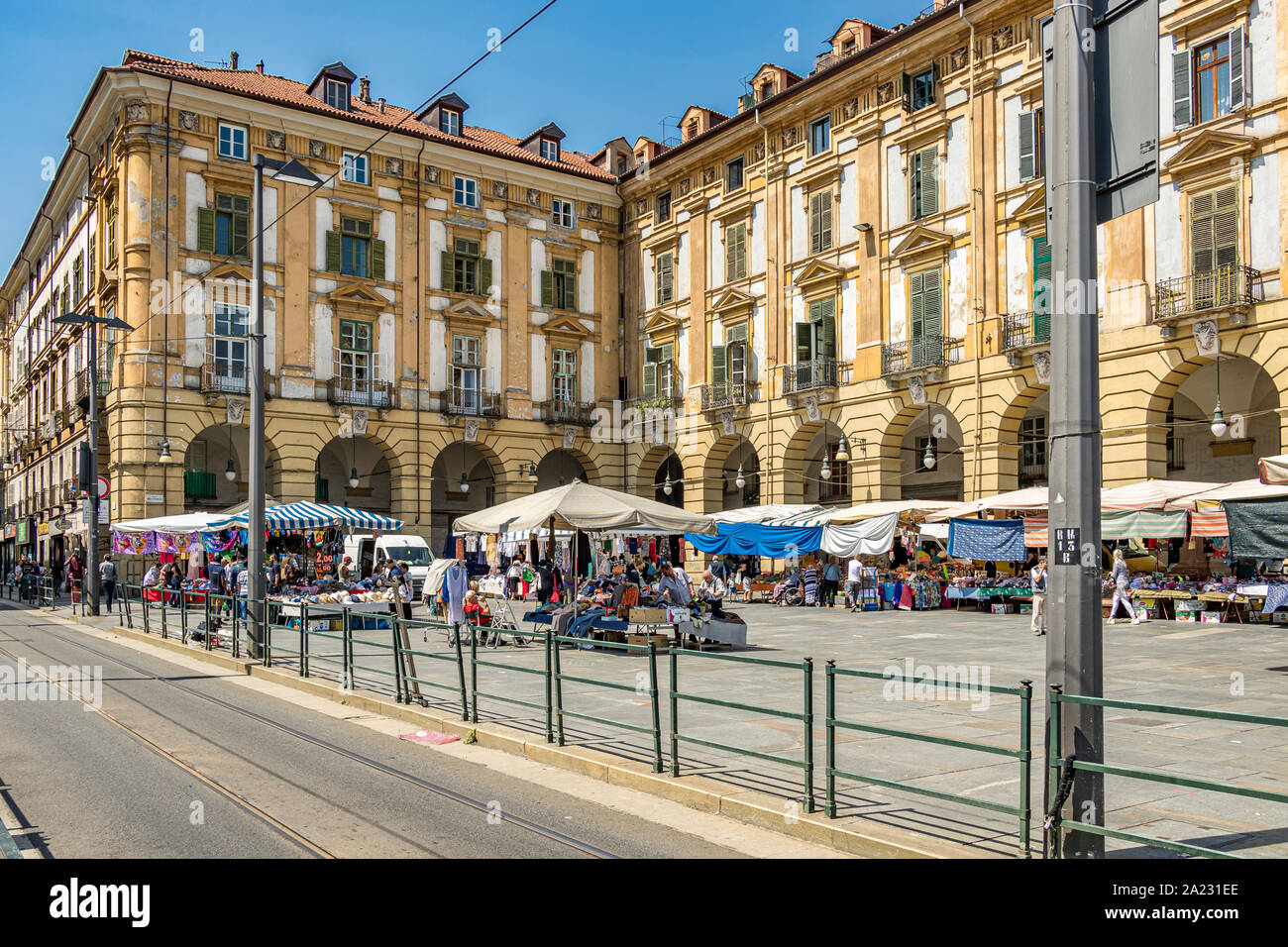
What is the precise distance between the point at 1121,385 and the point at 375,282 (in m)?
26.3

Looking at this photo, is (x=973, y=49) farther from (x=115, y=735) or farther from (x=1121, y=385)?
(x=115, y=735)

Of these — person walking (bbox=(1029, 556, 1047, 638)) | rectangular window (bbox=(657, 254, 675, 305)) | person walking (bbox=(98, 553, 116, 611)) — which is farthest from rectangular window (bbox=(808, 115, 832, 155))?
person walking (bbox=(98, 553, 116, 611))

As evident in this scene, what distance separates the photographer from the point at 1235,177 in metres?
26.0

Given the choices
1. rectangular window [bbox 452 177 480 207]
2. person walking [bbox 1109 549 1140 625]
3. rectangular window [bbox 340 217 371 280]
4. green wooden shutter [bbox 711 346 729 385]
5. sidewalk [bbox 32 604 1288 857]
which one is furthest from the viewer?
rectangular window [bbox 452 177 480 207]

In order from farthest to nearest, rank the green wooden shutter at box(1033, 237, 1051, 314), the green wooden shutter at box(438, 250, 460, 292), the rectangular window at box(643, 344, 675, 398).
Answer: the rectangular window at box(643, 344, 675, 398)
the green wooden shutter at box(438, 250, 460, 292)
the green wooden shutter at box(1033, 237, 1051, 314)

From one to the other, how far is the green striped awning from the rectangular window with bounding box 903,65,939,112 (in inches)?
640

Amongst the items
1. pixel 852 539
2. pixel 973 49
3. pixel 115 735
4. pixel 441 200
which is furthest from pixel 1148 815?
pixel 441 200

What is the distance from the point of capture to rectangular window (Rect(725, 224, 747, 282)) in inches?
1591

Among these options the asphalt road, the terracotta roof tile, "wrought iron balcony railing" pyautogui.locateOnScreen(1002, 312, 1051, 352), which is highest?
the terracotta roof tile

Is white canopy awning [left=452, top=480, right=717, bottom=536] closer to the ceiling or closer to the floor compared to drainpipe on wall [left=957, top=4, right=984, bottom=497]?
closer to the floor

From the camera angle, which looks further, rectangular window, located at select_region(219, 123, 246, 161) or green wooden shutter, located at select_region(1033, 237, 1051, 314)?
rectangular window, located at select_region(219, 123, 246, 161)

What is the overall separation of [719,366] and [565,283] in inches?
349

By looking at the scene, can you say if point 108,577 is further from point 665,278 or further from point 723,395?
point 665,278

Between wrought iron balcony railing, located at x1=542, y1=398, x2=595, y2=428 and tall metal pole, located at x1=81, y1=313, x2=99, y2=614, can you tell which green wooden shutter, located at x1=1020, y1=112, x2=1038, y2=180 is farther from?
tall metal pole, located at x1=81, y1=313, x2=99, y2=614
